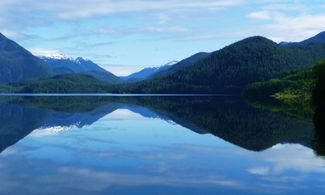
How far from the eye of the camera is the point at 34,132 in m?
65.0

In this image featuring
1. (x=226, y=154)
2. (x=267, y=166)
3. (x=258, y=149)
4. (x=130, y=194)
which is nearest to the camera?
(x=130, y=194)

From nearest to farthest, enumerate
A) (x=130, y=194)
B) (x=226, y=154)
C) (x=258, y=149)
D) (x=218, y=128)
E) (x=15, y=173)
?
(x=130, y=194)
(x=15, y=173)
(x=226, y=154)
(x=258, y=149)
(x=218, y=128)

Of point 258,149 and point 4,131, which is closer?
point 258,149

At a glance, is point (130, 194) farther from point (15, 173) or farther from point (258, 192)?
point (15, 173)

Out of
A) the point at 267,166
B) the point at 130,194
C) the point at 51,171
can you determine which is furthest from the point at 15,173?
the point at 267,166

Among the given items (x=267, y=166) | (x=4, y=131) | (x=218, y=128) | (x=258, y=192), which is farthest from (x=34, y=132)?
(x=258, y=192)

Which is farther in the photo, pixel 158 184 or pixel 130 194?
pixel 158 184

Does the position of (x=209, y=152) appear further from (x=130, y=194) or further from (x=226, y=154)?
(x=130, y=194)

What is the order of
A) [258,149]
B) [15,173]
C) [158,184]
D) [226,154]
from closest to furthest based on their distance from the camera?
[158,184] < [15,173] < [226,154] < [258,149]

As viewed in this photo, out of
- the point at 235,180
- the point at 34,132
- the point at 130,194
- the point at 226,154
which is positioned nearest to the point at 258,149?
the point at 226,154

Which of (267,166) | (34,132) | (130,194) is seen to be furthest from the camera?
(34,132)

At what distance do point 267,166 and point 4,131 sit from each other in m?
40.3

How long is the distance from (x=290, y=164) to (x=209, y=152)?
9.13 meters

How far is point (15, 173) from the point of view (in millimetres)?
34188
